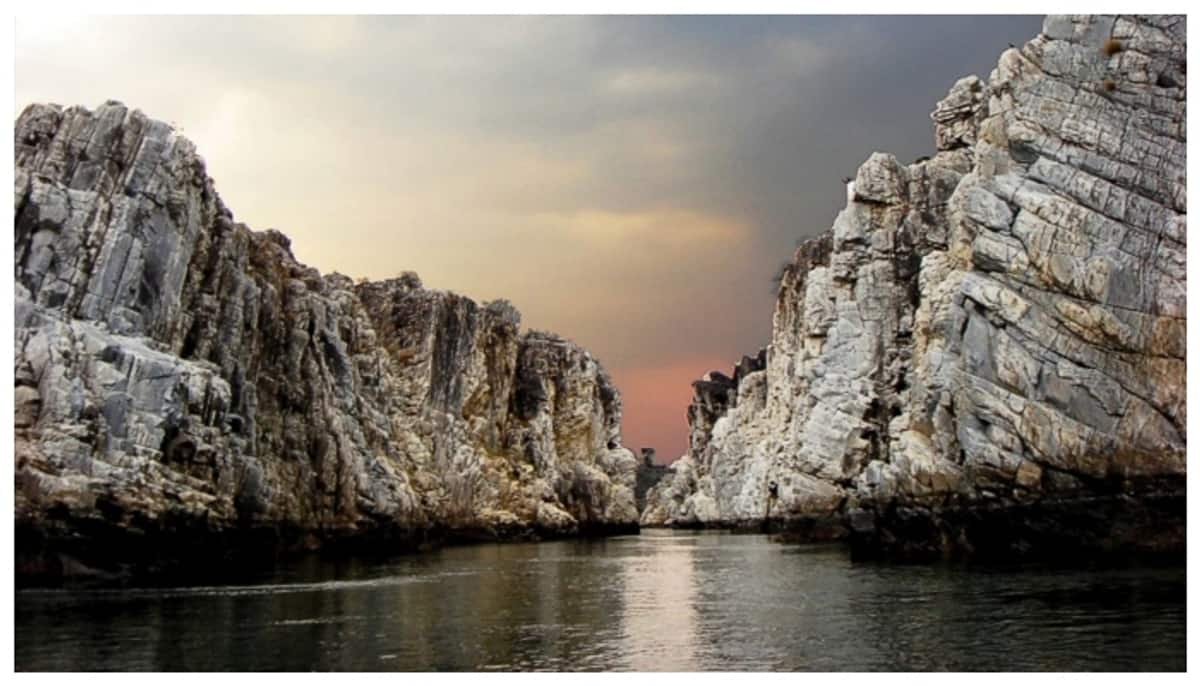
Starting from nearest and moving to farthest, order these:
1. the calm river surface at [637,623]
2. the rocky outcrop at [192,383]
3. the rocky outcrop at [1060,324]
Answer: the calm river surface at [637,623] → the rocky outcrop at [192,383] → the rocky outcrop at [1060,324]

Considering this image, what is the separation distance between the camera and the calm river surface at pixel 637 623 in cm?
3259

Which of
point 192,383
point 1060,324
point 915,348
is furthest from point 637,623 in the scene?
point 915,348

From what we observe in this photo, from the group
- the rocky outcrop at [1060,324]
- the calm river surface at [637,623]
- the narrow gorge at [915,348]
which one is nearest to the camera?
the calm river surface at [637,623]

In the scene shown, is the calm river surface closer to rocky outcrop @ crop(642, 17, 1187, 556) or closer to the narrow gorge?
the narrow gorge

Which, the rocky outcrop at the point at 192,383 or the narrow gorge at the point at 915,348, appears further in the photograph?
the narrow gorge at the point at 915,348

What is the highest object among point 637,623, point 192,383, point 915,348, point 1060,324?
point 915,348

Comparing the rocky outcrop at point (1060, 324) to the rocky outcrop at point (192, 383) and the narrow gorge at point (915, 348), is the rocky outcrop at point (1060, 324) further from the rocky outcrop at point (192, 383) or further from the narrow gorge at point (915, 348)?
the rocky outcrop at point (192, 383)

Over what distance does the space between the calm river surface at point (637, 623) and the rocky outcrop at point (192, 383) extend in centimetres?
398

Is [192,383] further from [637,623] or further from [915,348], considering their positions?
[915,348]

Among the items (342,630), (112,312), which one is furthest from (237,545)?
(342,630)

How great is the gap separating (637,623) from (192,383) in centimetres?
2313

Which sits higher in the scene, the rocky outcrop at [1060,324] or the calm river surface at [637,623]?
the rocky outcrop at [1060,324]

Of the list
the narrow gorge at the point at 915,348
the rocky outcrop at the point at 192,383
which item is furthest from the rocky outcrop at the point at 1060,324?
the rocky outcrop at the point at 192,383

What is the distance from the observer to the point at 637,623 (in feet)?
140
